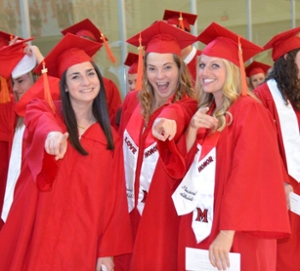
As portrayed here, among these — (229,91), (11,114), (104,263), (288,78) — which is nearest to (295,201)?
(288,78)

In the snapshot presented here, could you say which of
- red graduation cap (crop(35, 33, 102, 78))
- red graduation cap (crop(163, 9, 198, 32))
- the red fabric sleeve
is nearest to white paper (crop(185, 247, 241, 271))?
the red fabric sleeve

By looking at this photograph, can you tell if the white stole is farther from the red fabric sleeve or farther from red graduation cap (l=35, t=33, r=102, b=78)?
red graduation cap (l=35, t=33, r=102, b=78)

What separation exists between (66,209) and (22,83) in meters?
1.26

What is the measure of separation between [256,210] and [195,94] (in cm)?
82

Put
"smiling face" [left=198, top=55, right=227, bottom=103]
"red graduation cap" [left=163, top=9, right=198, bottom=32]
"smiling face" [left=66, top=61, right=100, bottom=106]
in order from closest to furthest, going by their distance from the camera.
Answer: "smiling face" [left=198, top=55, right=227, bottom=103] → "smiling face" [left=66, top=61, right=100, bottom=106] → "red graduation cap" [left=163, top=9, right=198, bottom=32]

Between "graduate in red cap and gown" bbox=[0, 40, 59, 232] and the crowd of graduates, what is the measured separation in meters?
0.46

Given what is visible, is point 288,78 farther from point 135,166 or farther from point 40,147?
point 40,147

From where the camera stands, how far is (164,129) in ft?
8.14

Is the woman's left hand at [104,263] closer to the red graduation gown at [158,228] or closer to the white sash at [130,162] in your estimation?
the red graduation gown at [158,228]

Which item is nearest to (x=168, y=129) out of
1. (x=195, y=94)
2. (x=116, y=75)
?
(x=195, y=94)

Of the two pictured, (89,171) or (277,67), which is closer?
(89,171)

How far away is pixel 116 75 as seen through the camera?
689cm

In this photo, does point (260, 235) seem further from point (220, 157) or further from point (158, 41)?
point (158, 41)

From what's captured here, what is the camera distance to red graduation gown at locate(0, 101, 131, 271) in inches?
103
